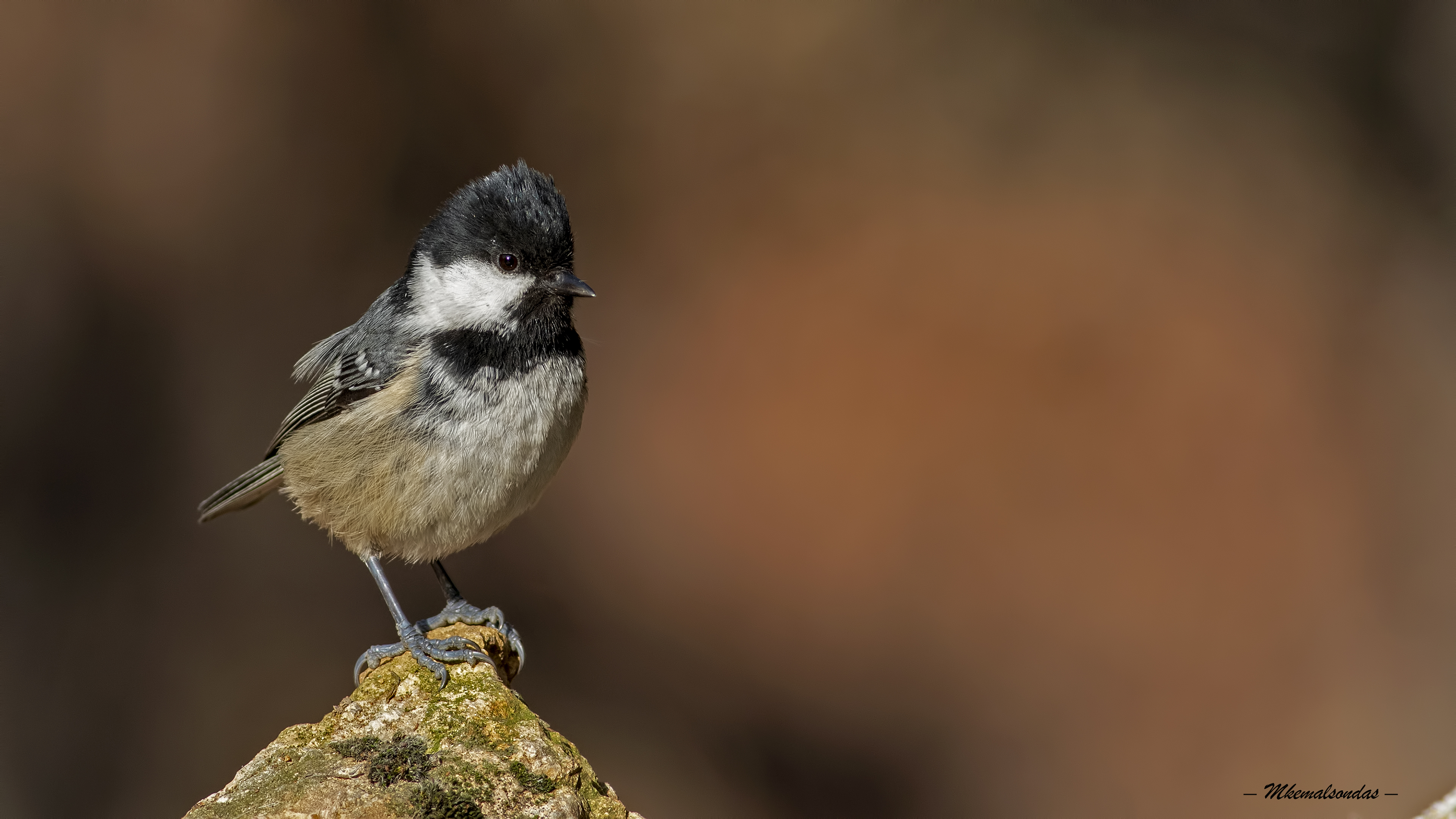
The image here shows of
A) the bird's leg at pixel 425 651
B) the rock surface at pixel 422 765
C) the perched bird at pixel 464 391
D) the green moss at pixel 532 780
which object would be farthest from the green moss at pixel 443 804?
the perched bird at pixel 464 391

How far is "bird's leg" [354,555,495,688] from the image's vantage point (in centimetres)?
305

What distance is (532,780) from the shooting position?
8.56 ft

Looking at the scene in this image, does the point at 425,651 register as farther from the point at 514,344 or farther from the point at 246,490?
the point at 246,490

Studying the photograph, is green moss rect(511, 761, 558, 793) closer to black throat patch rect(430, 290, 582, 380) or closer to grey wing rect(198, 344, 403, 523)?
black throat patch rect(430, 290, 582, 380)

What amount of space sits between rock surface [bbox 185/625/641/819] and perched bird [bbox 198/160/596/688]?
374 mm

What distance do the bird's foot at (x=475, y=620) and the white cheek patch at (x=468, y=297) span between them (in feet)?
3.26

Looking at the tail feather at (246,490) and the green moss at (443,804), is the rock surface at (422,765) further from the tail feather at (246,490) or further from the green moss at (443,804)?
the tail feather at (246,490)

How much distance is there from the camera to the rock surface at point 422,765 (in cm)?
244

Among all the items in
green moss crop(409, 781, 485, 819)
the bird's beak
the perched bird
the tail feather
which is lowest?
green moss crop(409, 781, 485, 819)

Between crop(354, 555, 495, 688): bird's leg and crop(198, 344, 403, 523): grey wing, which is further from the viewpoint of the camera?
crop(198, 344, 403, 523): grey wing

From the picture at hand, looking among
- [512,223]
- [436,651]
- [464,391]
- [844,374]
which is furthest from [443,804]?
[844,374]

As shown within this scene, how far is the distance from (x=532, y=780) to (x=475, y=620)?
1.27 metres

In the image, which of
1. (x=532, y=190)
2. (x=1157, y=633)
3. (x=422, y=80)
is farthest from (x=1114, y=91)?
(x=532, y=190)

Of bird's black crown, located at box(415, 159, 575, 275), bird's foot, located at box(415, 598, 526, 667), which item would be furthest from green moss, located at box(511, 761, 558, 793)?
bird's black crown, located at box(415, 159, 575, 275)
